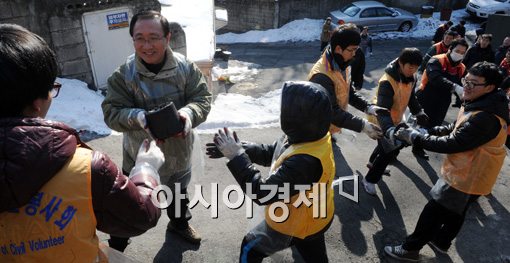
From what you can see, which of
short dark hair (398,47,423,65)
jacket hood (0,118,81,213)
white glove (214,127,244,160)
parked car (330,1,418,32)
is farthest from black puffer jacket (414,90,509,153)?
parked car (330,1,418,32)

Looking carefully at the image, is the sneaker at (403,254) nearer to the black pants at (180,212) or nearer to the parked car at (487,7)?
the black pants at (180,212)

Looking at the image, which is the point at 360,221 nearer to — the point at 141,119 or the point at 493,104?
the point at 493,104

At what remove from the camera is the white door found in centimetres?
744

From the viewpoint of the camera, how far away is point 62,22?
702 cm

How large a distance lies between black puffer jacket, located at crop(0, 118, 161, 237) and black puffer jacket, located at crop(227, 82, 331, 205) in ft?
2.88

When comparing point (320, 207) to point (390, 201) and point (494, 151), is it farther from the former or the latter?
point (390, 201)

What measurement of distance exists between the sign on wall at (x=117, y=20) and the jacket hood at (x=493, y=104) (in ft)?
22.4

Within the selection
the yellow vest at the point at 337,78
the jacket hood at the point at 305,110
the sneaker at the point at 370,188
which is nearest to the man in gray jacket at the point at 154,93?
the jacket hood at the point at 305,110

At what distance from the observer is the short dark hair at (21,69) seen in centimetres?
129

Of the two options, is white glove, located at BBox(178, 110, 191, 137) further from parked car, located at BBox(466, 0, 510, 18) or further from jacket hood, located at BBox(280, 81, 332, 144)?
parked car, located at BBox(466, 0, 510, 18)

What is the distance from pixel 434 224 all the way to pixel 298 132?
2.05 metres

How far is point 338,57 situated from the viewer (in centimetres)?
A: 391

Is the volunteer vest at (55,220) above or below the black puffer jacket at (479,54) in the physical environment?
above

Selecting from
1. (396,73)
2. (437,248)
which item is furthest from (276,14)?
(437,248)
